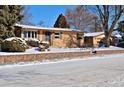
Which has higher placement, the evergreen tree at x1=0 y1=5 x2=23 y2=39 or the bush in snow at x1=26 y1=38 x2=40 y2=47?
the evergreen tree at x1=0 y1=5 x2=23 y2=39

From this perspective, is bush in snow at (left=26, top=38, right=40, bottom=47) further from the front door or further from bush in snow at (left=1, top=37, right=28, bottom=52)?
bush in snow at (left=1, top=37, right=28, bottom=52)

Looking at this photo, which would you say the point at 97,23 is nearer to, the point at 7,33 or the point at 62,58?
the point at 7,33

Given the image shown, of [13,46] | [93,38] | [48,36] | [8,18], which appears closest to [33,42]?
[48,36]

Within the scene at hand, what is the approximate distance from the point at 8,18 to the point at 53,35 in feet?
39.0

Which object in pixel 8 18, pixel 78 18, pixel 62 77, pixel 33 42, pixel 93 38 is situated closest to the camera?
pixel 62 77

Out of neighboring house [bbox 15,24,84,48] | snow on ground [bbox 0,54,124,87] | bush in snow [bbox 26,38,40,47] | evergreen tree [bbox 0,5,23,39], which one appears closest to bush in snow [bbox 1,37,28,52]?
evergreen tree [bbox 0,5,23,39]

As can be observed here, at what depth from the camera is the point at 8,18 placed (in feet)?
114

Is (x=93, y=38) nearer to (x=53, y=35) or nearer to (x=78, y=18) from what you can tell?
(x=53, y=35)

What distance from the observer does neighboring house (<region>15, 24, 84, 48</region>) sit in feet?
137

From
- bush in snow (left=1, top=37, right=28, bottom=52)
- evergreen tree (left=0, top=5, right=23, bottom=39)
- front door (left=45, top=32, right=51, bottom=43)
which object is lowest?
bush in snow (left=1, top=37, right=28, bottom=52)

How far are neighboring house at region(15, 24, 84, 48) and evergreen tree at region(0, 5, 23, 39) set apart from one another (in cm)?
473

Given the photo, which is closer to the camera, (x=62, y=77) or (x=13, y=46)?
(x=62, y=77)

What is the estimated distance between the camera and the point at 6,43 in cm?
2720
